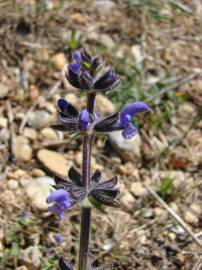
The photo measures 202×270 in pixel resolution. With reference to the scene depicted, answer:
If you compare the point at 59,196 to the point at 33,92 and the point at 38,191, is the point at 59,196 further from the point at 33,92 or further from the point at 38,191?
the point at 33,92

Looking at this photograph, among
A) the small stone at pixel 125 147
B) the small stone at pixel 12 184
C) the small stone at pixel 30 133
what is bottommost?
the small stone at pixel 12 184

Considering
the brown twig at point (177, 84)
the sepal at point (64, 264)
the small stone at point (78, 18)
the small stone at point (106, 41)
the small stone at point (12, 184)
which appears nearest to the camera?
the sepal at point (64, 264)

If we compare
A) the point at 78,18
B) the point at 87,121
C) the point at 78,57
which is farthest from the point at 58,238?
the point at 78,18

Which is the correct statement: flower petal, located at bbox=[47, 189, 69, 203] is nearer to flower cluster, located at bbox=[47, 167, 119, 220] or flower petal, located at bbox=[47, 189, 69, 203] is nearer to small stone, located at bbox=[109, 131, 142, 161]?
flower cluster, located at bbox=[47, 167, 119, 220]

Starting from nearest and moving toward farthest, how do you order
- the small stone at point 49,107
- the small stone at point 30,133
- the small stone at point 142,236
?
the small stone at point 142,236, the small stone at point 30,133, the small stone at point 49,107

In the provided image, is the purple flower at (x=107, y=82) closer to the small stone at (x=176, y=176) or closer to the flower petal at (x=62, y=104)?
the flower petal at (x=62, y=104)

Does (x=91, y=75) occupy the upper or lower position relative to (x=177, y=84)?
upper

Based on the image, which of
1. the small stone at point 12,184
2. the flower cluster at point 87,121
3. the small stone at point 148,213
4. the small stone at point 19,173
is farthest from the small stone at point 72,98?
the flower cluster at point 87,121

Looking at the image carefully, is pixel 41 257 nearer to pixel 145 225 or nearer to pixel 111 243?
pixel 111 243
